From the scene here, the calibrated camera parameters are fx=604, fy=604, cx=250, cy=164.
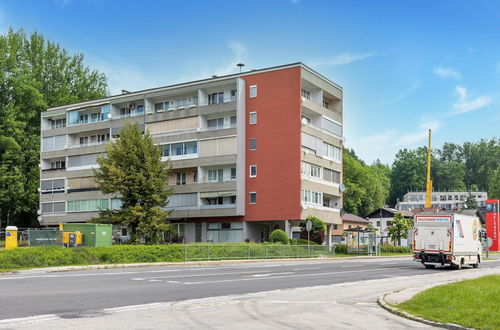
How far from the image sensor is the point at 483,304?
13.8 metres

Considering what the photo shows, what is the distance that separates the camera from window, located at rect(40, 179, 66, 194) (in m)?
69.9

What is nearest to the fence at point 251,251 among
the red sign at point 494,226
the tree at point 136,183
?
the tree at point 136,183

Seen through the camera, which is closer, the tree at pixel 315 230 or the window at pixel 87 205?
the tree at pixel 315 230

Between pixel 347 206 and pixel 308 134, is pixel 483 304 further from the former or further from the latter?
pixel 347 206

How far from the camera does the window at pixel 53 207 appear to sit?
69.2 metres

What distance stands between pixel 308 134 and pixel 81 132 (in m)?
28.1

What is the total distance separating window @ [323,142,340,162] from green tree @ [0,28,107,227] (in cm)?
3341

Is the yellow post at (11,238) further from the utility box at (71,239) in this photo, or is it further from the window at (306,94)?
the window at (306,94)

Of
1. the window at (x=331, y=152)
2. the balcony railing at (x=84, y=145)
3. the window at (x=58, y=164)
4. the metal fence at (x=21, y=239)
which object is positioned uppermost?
the balcony railing at (x=84, y=145)

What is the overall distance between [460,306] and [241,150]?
46.0 metres

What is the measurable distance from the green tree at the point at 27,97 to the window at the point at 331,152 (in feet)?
110

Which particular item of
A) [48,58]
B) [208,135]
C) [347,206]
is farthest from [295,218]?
[347,206]

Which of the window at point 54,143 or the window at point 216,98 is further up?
the window at point 216,98

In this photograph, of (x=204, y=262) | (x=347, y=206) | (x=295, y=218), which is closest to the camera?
(x=204, y=262)
